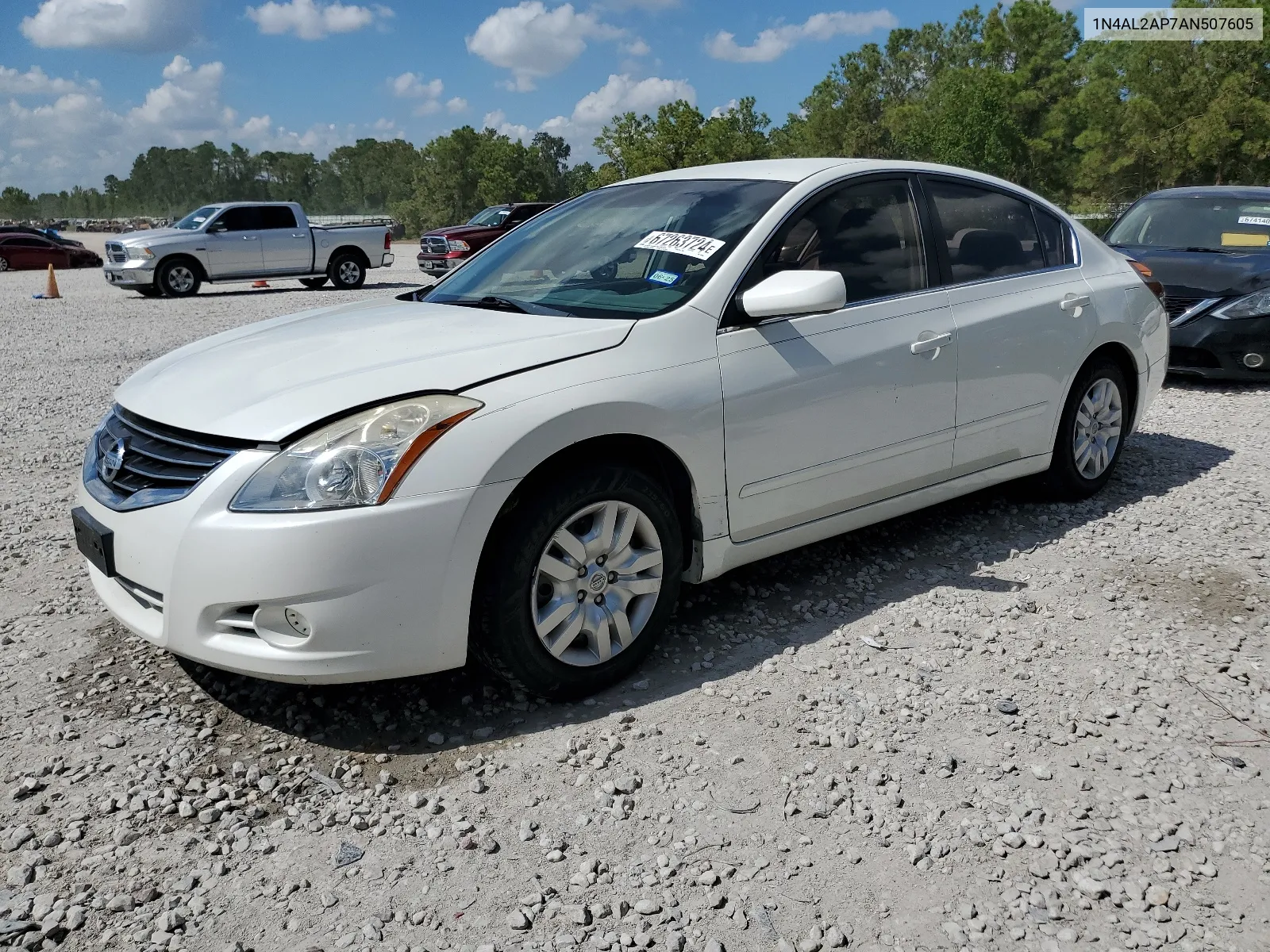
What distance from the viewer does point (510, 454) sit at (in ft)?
10.0

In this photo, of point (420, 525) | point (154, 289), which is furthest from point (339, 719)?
point (154, 289)

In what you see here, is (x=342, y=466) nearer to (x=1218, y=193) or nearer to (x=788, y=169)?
(x=788, y=169)

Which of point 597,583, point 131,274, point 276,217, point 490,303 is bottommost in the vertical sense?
point 597,583

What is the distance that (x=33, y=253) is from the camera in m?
34.7

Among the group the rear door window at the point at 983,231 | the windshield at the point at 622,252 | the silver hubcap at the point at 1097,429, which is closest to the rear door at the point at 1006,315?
the rear door window at the point at 983,231

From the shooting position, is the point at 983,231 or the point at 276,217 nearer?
the point at 983,231

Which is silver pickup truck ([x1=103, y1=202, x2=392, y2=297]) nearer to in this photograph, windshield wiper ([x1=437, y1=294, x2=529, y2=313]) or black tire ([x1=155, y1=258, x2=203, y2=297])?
black tire ([x1=155, y1=258, x2=203, y2=297])

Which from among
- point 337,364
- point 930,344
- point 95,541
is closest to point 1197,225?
point 930,344

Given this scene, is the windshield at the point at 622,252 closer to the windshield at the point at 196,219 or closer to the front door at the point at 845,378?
the front door at the point at 845,378

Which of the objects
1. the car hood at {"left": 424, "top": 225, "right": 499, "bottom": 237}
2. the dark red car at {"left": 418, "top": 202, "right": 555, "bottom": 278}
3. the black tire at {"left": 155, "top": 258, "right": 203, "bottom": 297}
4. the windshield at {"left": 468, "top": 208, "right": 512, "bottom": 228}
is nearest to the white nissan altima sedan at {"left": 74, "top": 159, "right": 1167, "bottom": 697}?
the black tire at {"left": 155, "top": 258, "right": 203, "bottom": 297}

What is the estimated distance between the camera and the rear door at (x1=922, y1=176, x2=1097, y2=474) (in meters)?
4.46

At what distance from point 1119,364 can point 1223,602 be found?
1.63m

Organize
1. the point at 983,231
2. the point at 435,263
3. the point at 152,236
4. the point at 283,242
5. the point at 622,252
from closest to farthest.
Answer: the point at 622,252, the point at 983,231, the point at 152,236, the point at 283,242, the point at 435,263

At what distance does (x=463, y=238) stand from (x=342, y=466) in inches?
848
